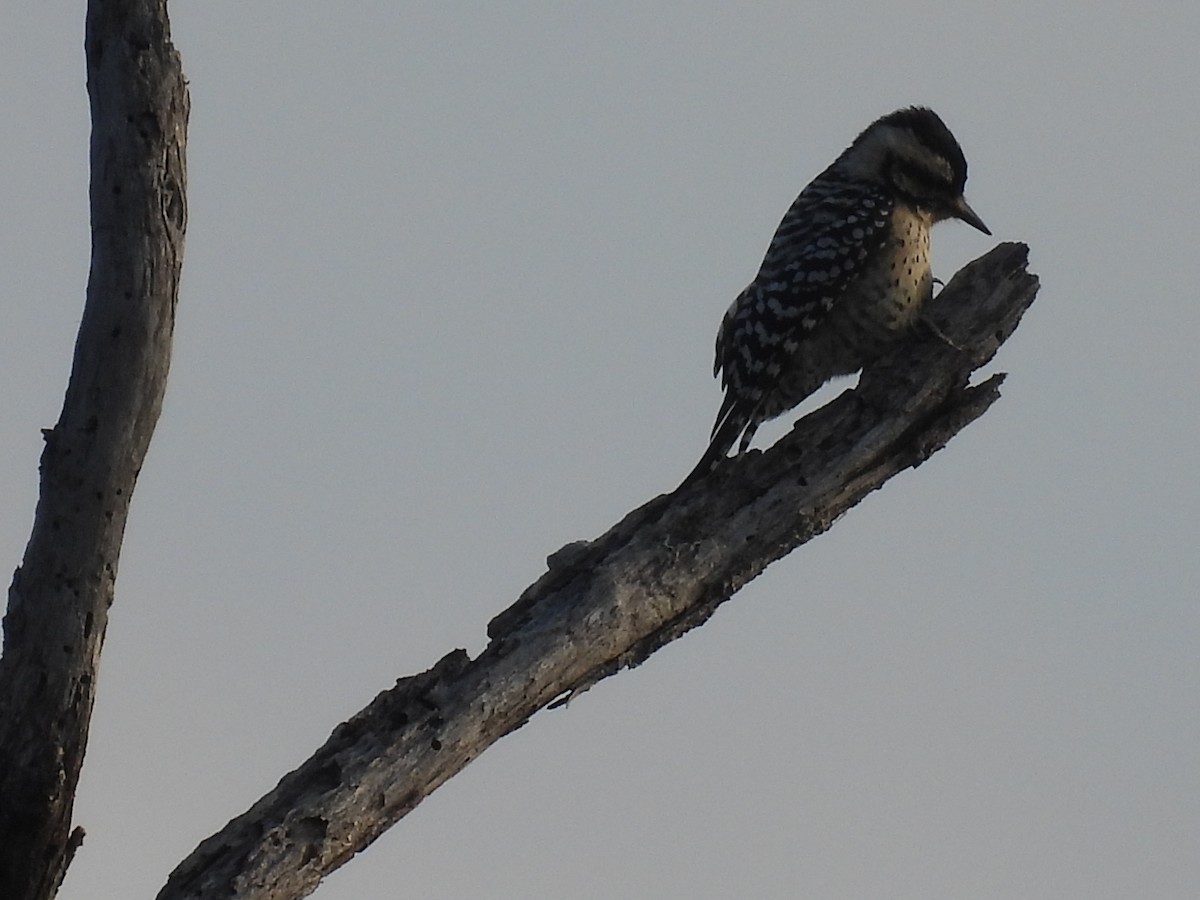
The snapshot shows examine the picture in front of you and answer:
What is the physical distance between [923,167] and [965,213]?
0.32 m

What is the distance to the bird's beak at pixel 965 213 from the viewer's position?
372 inches

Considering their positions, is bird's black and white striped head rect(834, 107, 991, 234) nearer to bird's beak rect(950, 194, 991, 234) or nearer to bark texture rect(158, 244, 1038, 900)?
bird's beak rect(950, 194, 991, 234)

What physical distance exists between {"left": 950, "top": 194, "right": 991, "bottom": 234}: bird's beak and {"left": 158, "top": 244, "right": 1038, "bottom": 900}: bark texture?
4.74ft

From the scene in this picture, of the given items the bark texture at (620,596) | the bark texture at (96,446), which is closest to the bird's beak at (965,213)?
the bark texture at (620,596)

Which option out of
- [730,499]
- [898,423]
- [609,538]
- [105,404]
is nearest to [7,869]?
[105,404]

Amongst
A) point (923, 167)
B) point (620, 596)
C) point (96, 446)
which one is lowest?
point (620, 596)

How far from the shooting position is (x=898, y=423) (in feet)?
23.9

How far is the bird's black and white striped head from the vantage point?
30.9ft

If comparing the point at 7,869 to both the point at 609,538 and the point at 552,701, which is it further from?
the point at 609,538

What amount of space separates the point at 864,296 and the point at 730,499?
201 cm

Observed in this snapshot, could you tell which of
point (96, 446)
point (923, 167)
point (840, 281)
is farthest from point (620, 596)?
point (923, 167)

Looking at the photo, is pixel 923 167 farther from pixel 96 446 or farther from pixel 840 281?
pixel 96 446

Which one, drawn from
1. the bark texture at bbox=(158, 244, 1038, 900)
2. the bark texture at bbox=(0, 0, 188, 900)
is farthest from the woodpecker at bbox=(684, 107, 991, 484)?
the bark texture at bbox=(0, 0, 188, 900)

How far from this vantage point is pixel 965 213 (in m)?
9.48
